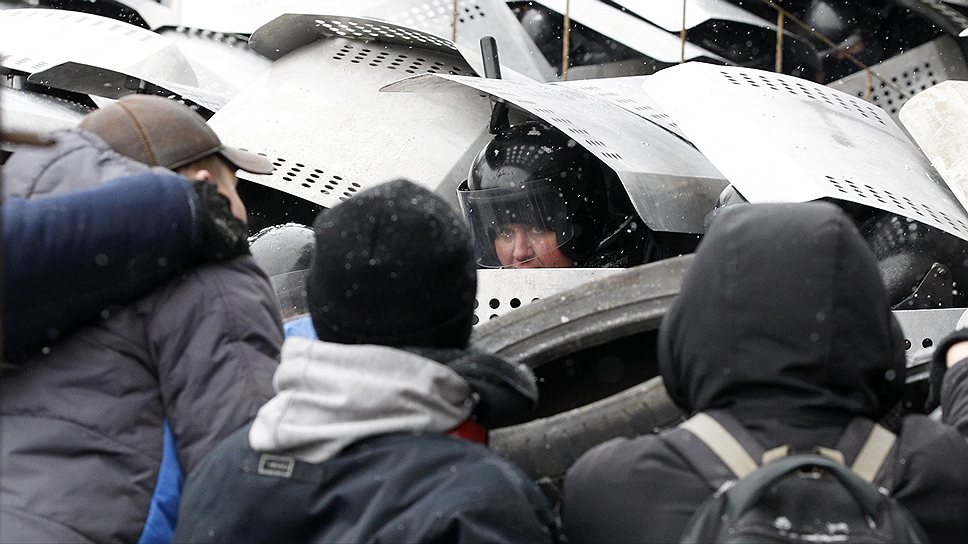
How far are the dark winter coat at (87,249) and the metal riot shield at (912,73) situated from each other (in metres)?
5.64

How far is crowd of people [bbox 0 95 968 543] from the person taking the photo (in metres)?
1.83

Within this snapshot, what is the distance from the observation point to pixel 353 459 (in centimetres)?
191

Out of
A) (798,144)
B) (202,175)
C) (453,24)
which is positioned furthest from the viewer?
(453,24)

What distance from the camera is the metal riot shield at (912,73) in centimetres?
730

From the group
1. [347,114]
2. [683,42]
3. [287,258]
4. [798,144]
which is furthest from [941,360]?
[683,42]

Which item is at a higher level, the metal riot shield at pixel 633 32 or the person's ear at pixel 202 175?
the person's ear at pixel 202 175

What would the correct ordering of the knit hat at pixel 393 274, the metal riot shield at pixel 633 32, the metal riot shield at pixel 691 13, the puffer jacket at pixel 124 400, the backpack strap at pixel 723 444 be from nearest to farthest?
the backpack strap at pixel 723 444 → the knit hat at pixel 393 274 → the puffer jacket at pixel 124 400 → the metal riot shield at pixel 633 32 → the metal riot shield at pixel 691 13

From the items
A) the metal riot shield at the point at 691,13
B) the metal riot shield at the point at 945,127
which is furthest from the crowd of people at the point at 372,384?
the metal riot shield at the point at 691,13

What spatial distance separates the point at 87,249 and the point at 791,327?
1053 millimetres

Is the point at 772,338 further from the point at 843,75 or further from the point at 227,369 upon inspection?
the point at 843,75

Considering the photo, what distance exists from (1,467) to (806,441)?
4.04 feet

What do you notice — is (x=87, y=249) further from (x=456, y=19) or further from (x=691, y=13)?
(x=691, y=13)

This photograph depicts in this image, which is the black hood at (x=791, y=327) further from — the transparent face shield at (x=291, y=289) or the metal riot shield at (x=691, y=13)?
the metal riot shield at (x=691, y=13)

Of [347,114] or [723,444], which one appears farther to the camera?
[347,114]
